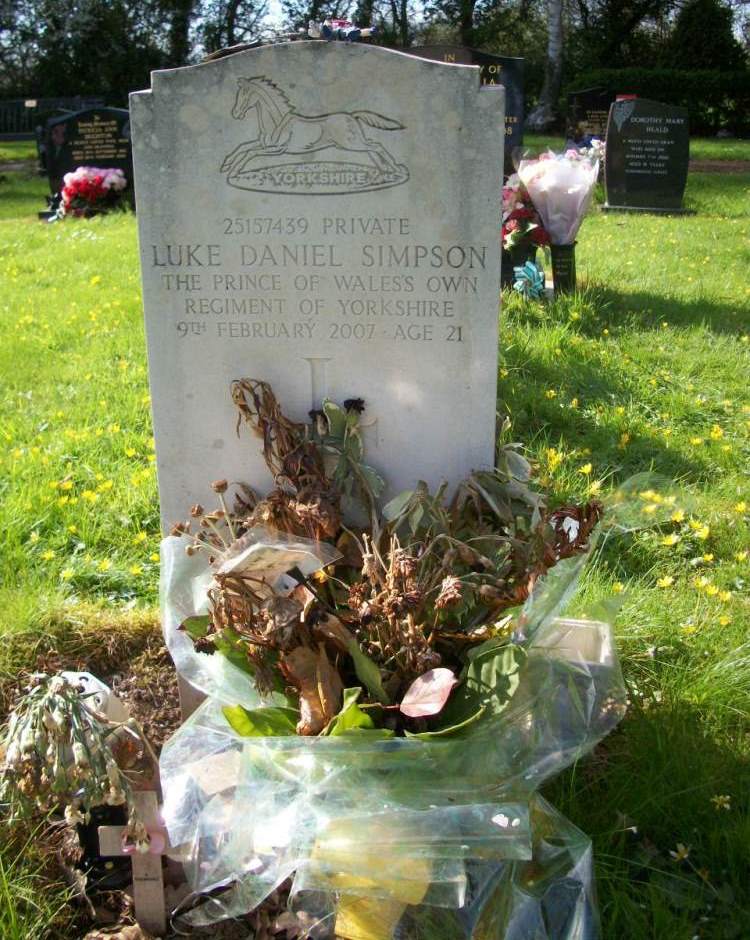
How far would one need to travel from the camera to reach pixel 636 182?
412 inches

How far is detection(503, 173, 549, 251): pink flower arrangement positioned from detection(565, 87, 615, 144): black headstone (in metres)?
8.03

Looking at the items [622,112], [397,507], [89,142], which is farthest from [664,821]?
[89,142]

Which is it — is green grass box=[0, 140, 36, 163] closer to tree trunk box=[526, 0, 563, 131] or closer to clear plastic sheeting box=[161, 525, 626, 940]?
tree trunk box=[526, 0, 563, 131]

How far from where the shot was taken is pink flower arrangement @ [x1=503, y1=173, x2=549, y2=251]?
611 cm

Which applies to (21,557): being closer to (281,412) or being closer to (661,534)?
(281,412)

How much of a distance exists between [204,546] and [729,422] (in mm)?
2844

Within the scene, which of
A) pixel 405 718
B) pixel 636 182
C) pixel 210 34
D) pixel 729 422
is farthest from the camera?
pixel 210 34

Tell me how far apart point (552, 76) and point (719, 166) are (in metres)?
6.62

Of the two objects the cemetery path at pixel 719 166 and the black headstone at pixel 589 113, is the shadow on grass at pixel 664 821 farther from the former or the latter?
the cemetery path at pixel 719 166

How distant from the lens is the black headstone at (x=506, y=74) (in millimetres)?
6801

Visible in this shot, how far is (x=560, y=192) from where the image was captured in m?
6.01

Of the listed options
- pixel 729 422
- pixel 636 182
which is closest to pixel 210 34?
pixel 636 182

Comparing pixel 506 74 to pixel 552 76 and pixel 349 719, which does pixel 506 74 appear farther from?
pixel 552 76

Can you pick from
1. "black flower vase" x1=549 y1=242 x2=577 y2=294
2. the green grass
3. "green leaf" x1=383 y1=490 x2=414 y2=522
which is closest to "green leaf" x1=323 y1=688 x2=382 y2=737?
"green leaf" x1=383 y1=490 x2=414 y2=522
